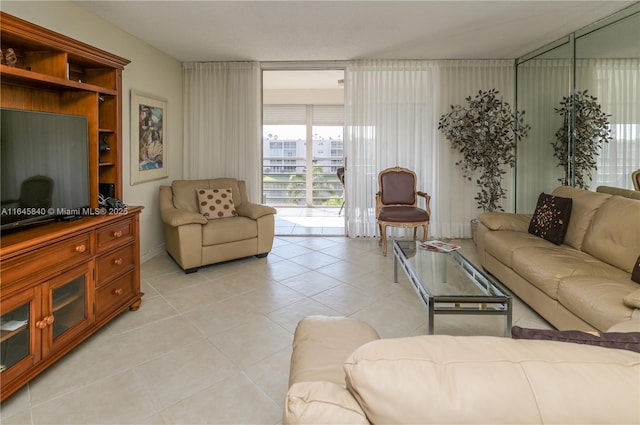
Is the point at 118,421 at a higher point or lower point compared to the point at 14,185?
lower

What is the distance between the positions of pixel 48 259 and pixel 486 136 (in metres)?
4.97

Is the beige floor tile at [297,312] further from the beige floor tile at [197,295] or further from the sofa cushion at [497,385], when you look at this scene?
the sofa cushion at [497,385]

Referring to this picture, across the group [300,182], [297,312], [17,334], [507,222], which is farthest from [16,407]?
[300,182]

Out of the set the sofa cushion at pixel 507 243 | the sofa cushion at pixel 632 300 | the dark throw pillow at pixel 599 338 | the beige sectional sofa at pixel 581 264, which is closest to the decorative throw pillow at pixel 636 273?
the beige sectional sofa at pixel 581 264

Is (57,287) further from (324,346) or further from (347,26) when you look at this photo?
(347,26)

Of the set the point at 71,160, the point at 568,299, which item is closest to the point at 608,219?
the point at 568,299

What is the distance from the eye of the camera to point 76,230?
2.34 metres

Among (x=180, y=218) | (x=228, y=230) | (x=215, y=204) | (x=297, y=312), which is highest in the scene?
(x=215, y=204)

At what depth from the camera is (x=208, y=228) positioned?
13.4ft

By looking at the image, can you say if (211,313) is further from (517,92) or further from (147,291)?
(517,92)

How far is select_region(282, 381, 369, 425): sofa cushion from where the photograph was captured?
29.7 inches

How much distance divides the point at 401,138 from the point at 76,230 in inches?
171

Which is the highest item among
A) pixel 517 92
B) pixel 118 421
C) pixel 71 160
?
pixel 517 92

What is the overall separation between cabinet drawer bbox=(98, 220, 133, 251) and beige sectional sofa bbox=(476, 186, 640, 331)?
308 cm
